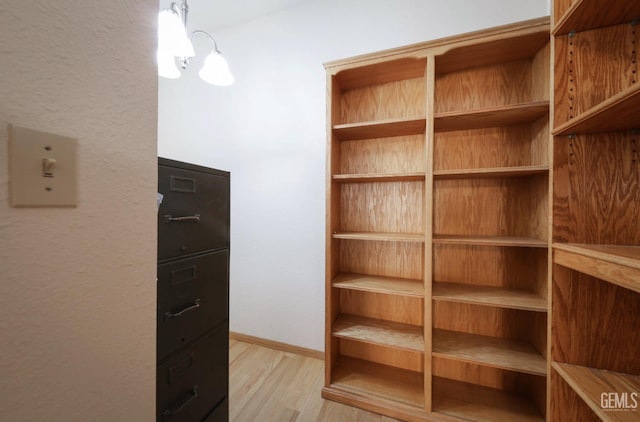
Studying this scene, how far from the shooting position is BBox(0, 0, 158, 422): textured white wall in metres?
0.36

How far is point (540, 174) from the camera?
131cm

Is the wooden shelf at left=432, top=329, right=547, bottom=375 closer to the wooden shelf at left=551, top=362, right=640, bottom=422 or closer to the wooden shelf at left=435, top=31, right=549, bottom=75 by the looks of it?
the wooden shelf at left=551, top=362, right=640, bottom=422

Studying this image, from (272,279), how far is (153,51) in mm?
1795

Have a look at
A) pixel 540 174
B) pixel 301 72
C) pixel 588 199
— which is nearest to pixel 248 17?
pixel 301 72

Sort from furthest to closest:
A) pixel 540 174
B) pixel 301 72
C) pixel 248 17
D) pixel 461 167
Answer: pixel 248 17 → pixel 301 72 → pixel 461 167 → pixel 540 174

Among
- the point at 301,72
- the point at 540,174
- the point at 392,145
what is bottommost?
the point at 540,174

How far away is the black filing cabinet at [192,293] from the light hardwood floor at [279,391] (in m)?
0.46

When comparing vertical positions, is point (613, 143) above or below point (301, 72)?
below

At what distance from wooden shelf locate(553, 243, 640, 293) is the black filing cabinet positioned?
134 cm

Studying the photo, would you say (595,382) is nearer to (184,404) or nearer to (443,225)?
(443,225)

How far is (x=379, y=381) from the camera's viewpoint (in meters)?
1.59

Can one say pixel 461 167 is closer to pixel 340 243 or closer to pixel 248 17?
pixel 340 243

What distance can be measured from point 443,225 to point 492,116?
2.22ft

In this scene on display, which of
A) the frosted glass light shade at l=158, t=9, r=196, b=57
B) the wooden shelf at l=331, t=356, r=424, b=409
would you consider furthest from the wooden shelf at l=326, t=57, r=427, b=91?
the wooden shelf at l=331, t=356, r=424, b=409
